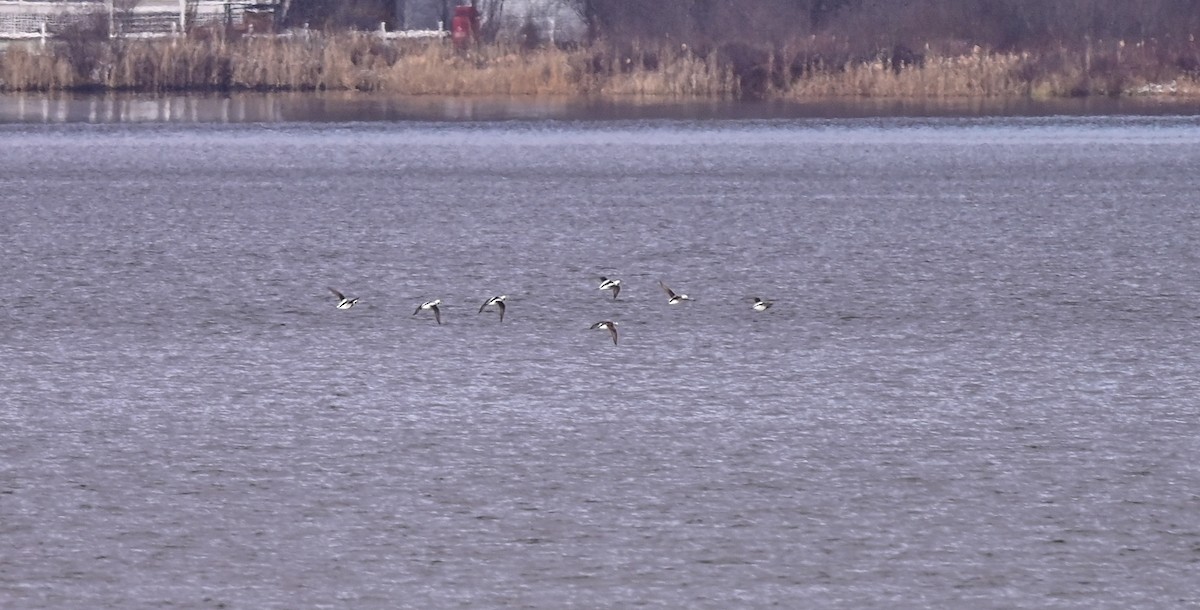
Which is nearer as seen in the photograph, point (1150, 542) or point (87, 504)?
point (1150, 542)

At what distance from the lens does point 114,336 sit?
1373 centimetres

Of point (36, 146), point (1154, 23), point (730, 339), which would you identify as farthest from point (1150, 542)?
point (1154, 23)

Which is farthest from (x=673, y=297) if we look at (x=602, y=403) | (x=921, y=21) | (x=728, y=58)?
(x=921, y=21)

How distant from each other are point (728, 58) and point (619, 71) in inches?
85.2

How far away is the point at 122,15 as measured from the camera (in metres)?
47.1


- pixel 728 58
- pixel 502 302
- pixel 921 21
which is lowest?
pixel 502 302

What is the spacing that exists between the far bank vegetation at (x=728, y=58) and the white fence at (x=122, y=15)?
1.20 m

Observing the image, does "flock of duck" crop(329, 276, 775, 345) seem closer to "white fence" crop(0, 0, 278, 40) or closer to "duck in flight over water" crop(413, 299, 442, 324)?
"duck in flight over water" crop(413, 299, 442, 324)

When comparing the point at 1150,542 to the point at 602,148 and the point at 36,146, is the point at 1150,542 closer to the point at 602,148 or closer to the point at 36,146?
the point at 602,148

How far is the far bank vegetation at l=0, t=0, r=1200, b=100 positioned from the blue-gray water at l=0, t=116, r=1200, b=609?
1494 cm

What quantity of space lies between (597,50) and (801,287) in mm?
24813

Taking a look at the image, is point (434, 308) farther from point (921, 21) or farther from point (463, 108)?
point (921, 21)

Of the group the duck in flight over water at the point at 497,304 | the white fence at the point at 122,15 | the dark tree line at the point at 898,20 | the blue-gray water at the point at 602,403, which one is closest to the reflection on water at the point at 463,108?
the dark tree line at the point at 898,20

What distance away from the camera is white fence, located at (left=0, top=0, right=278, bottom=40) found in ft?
150
